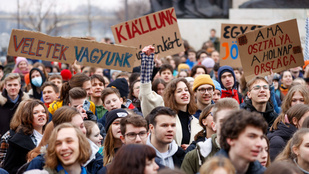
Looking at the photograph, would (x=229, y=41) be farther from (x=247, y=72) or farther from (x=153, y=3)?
(x=153, y=3)

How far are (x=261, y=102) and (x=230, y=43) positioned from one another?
344 centimetres

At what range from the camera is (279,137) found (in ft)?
22.6

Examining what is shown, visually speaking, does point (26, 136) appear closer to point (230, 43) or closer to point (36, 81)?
point (36, 81)

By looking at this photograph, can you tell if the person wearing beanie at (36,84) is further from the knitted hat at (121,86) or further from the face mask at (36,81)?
the knitted hat at (121,86)

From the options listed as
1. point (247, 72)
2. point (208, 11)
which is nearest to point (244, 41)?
point (247, 72)

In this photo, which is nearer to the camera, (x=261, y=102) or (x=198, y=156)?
(x=198, y=156)

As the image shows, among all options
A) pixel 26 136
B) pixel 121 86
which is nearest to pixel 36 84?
pixel 121 86

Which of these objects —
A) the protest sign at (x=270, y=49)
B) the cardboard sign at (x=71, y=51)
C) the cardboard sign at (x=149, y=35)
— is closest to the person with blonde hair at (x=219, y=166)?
the protest sign at (x=270, y=49)

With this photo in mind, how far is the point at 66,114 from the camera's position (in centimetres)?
623

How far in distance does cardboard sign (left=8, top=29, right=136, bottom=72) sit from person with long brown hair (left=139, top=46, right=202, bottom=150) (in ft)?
6.95

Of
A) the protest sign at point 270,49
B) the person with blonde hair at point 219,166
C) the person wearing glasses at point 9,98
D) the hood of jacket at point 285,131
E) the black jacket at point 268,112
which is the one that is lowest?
the person with blonde hair at point 219,166

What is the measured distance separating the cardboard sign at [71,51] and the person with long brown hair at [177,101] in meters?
2.12

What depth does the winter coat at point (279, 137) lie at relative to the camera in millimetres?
6723

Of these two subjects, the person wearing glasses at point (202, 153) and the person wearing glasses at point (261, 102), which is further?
the person wearing glasses at point (261, 102)
